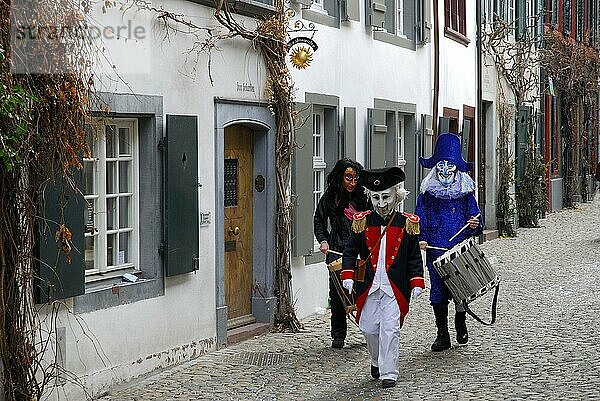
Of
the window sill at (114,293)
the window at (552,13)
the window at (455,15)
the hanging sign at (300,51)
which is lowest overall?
the window sill at (114,293)

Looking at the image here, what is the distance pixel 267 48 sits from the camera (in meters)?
11.8

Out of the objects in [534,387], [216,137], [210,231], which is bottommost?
[534,387]

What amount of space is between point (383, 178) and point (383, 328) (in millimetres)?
1129

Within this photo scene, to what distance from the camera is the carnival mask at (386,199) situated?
9312 mm

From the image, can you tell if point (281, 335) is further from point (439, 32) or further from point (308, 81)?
point (439, 32)

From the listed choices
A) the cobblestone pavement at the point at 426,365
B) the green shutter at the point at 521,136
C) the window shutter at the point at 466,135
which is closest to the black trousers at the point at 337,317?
the cobblestone pavement at the point at 426,365

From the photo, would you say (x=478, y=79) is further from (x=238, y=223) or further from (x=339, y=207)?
(x=339, y=207)

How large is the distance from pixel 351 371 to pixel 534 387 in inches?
61.1

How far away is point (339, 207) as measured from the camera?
10844 mm

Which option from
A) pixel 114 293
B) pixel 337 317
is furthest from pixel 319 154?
pixel 114 293

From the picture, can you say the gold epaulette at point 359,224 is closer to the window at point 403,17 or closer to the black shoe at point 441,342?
the black shoe at point 441,342

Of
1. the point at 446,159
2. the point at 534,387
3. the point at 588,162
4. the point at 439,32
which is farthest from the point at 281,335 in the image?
the point at 588,162

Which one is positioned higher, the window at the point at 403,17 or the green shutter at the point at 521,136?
the window at the point at 403,17

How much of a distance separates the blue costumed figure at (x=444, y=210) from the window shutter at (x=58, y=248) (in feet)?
11.1
